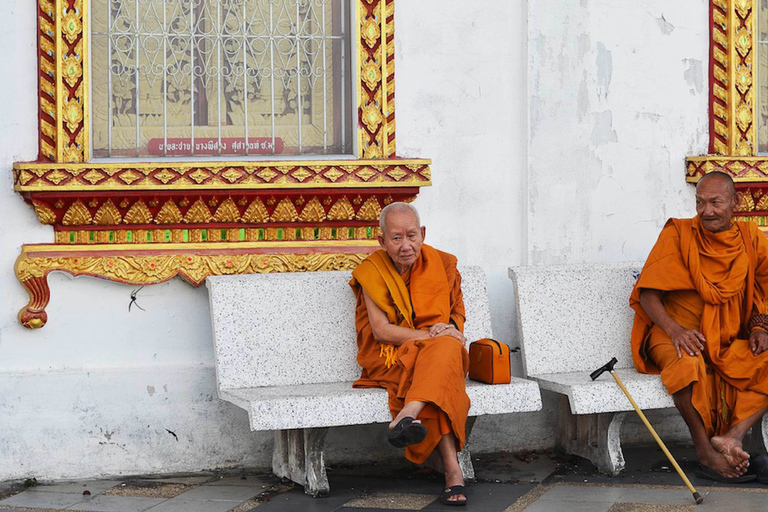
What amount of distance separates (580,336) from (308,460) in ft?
5.17

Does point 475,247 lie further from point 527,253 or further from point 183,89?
point 183,89

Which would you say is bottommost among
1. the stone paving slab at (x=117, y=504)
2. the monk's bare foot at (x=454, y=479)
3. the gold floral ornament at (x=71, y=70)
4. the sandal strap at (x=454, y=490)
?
the stone paving slab at (x=117, y=504)

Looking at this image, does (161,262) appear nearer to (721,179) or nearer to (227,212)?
(227,212)

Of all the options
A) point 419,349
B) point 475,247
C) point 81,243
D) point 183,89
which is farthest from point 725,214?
point 81,243

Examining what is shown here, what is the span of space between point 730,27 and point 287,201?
2.61m

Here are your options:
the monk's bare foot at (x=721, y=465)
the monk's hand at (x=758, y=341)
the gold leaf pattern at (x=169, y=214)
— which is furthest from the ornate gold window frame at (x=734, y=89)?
the gold leaf pattern at (x=169, y=214)

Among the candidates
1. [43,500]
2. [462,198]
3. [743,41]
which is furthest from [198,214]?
[743,41]

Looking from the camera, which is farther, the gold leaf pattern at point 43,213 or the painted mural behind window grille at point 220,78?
the painted mural behind window grille at point 220,78

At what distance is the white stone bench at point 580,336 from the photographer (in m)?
5.49

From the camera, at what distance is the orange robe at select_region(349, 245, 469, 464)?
4.92m

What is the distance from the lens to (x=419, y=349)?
5.07 meters

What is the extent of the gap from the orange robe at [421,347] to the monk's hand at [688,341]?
39.9 inches

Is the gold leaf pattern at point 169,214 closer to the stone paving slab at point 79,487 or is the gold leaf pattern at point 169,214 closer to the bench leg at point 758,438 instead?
the stone paving slab at point 79,487

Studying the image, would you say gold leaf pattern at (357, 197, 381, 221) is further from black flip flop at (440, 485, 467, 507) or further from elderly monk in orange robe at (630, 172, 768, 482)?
black flip flop at (440, 485, 467, 507)
